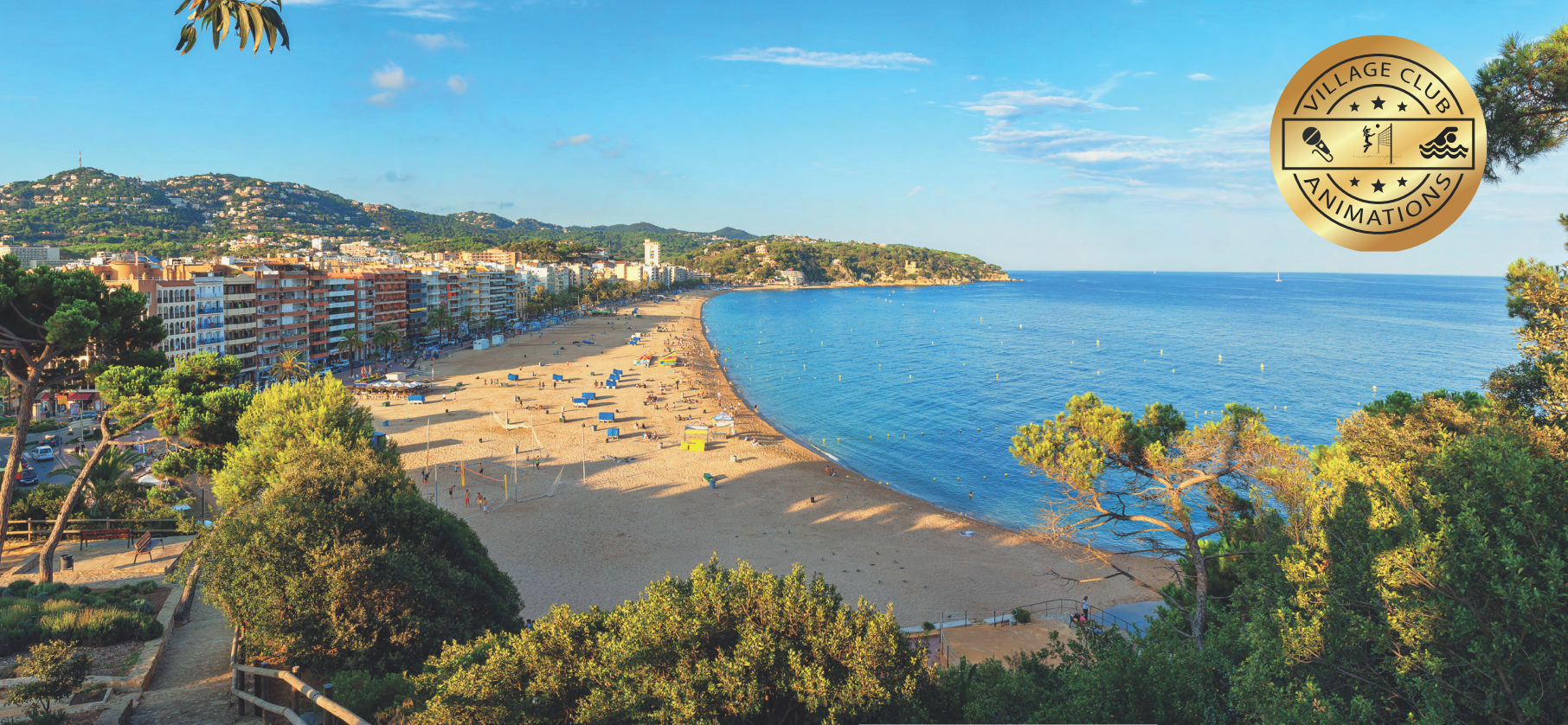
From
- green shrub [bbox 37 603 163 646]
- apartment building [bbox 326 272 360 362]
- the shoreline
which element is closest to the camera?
green shrub [bbox 37 603 163 646]

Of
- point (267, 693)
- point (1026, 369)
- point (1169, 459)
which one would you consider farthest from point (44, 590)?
point (1026, 369)

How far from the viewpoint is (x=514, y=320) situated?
327 feet

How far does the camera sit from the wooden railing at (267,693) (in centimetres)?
700

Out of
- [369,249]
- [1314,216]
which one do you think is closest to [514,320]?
[369,249]

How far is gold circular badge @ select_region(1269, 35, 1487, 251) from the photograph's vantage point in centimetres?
330

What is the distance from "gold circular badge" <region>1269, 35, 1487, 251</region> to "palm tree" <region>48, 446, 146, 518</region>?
79.7 ft

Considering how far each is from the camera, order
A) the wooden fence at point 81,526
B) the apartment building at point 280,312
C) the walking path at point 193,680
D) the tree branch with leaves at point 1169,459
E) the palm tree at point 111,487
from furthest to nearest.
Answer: the apartment building at point 280,312 → the palm tree at point 111,487 → the wooden fence at point 81,526 → the tree branch with leaves at point 1169,459 → the walking path at point 193,680

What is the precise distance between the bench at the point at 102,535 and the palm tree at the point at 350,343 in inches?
1678

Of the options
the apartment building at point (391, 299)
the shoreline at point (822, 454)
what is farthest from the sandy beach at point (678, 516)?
the apartment building at point (391, 299)

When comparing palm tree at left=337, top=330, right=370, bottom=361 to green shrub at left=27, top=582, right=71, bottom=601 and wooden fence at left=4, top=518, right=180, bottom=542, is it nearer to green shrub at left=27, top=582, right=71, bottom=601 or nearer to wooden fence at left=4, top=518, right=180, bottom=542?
wooden fence at left=4, top=518, right=180, bottom=542

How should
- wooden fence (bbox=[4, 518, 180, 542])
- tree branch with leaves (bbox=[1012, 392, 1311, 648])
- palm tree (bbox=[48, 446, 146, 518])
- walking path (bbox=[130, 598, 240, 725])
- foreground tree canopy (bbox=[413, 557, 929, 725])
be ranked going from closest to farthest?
foreground tree canopy (bbox=[413, 557, 929, 725])
walking path (bbox=[130, 598, 240, 725])
tree branch with leaves (bbox=[1012, 392, 1311, 648])
wooden fence (bbox=[4, 518, 180, 542])
palm tree (bbox=[48, 446, 146, 518])

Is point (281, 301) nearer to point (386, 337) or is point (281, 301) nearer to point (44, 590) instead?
point (386, 337)

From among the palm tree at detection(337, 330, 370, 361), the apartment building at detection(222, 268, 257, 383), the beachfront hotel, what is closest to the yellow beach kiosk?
the beachfront hotel

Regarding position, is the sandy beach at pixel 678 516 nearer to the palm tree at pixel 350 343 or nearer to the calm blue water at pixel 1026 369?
the calm blue water at pixel 1026 369
